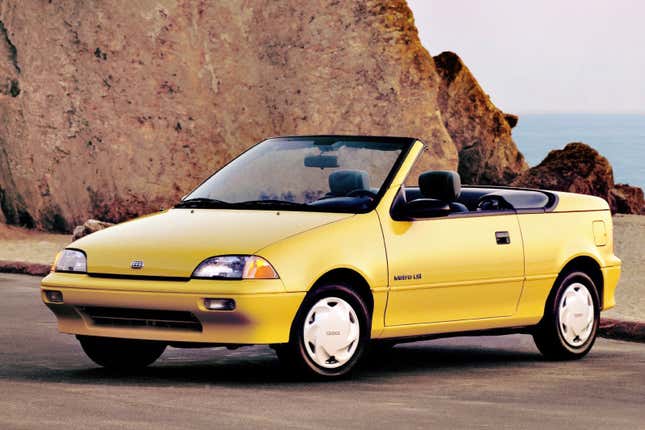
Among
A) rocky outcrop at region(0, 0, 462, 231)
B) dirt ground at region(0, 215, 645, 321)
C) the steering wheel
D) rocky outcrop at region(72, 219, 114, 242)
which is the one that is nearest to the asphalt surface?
the steering wheel

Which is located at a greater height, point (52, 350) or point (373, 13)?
point (373, 13)

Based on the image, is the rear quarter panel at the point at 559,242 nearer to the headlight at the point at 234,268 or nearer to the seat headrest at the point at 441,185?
the seat headrest at the point at 441,185

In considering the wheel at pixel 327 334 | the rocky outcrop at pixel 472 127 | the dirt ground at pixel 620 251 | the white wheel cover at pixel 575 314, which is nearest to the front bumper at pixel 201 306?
the wheel at pixel 327 334

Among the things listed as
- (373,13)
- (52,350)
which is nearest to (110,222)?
(373,13)

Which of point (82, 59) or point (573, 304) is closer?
point (573, 304)

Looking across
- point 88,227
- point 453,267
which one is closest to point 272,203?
point 453,267

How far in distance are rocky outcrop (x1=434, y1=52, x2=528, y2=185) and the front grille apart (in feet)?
69.4

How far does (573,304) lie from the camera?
1163cm

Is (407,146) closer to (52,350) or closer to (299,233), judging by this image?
(299,233)

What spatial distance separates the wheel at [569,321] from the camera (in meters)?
11.5

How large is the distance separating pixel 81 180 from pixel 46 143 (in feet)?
2.55

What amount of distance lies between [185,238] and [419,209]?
1.58m

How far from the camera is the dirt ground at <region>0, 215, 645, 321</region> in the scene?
1727 cm

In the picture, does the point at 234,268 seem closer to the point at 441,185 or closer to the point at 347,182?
the point at 347,182
